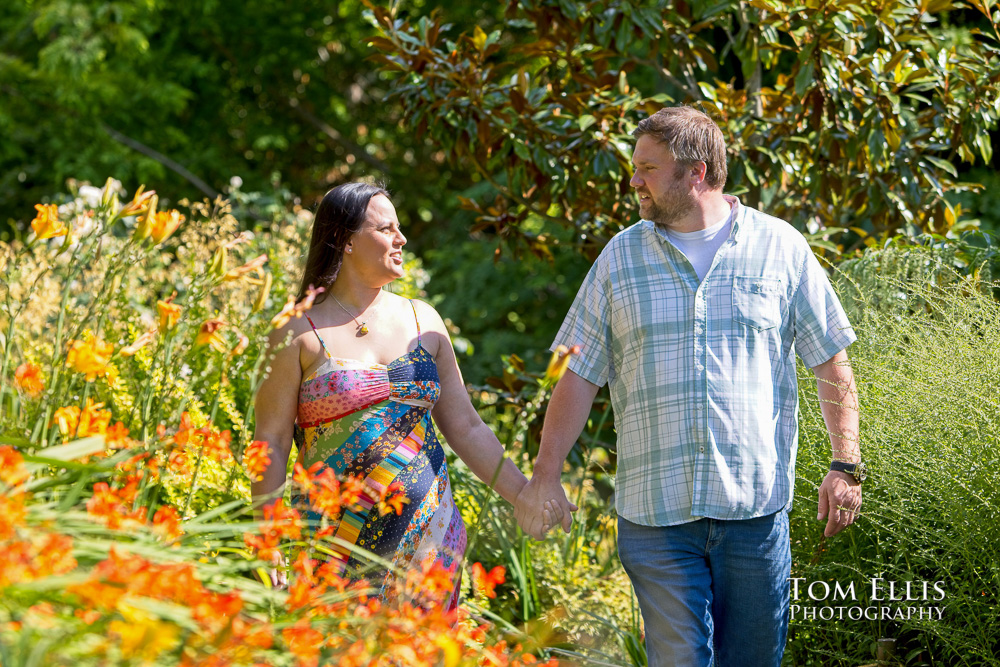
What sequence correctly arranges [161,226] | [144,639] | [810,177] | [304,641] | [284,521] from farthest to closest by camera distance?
[810,177], [161,226], [284,521], [304,641], [144,639]

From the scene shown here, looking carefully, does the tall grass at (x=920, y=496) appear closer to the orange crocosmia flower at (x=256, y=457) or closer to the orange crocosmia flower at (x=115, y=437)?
the orange crocosmia flower at (x=256, y=457)

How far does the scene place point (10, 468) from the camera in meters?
1.04

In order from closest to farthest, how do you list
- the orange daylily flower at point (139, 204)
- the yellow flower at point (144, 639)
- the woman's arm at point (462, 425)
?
the yellow flower at point (144, 639), the orange daylily flower at point (139, 204), the woman's arm at point (462, 425)

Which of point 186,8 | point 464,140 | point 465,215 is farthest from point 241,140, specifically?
point 464,140

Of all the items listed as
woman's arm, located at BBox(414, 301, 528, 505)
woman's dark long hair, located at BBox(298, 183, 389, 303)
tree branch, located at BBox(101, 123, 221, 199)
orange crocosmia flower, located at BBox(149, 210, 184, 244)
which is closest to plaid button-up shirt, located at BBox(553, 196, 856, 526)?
woman's arm, located at BBox(414, 301, 528, 505)

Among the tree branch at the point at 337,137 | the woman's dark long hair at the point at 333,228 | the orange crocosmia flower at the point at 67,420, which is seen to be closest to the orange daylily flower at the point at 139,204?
the orange crocosmia flower at the point at 67,420

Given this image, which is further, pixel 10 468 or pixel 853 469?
pixel 853 469

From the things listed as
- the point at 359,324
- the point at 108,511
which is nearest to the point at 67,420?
the point at 108,511

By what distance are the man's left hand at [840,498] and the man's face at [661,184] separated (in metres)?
0.76

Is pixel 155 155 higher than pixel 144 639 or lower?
higher

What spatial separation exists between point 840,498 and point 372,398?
1.18 m

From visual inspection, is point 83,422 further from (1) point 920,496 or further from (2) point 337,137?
(2) point 337,137

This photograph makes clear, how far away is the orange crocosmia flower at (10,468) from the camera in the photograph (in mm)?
1014

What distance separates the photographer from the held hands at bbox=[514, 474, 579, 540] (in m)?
2.40
